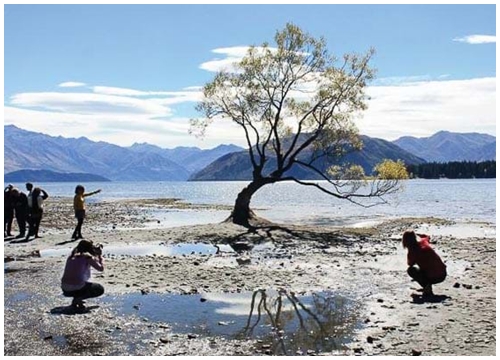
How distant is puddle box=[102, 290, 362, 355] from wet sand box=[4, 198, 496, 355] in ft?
0.85

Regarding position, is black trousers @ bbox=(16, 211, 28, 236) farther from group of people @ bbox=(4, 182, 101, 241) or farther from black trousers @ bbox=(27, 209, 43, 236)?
black trousers @ bbox=(27, 209, 43, 236)

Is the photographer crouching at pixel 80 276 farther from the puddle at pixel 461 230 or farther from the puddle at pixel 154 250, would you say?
the puddle at pixel 461 230

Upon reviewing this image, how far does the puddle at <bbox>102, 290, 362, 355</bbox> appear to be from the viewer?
43.1 feet

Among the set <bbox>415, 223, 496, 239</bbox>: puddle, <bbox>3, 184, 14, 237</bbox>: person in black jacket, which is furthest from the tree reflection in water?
<bbox>415, 223, 496, 239</bbox>: puddle

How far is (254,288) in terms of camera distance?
19.3m

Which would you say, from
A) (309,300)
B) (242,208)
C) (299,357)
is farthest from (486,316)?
(242,208)

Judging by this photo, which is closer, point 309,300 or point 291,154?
point 309,300

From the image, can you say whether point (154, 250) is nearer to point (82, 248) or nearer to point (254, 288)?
point (254, 288)

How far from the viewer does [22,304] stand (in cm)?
1662

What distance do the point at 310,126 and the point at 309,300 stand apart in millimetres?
32470

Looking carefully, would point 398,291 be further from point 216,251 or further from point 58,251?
point 58,251

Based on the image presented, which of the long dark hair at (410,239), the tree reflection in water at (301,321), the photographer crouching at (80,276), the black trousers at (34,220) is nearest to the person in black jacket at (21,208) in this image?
the black trousers at (34,220)

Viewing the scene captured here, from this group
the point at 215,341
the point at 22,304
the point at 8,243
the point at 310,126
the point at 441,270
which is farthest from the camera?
the point at 310,126

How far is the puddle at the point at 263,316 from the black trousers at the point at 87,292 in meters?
0.39
